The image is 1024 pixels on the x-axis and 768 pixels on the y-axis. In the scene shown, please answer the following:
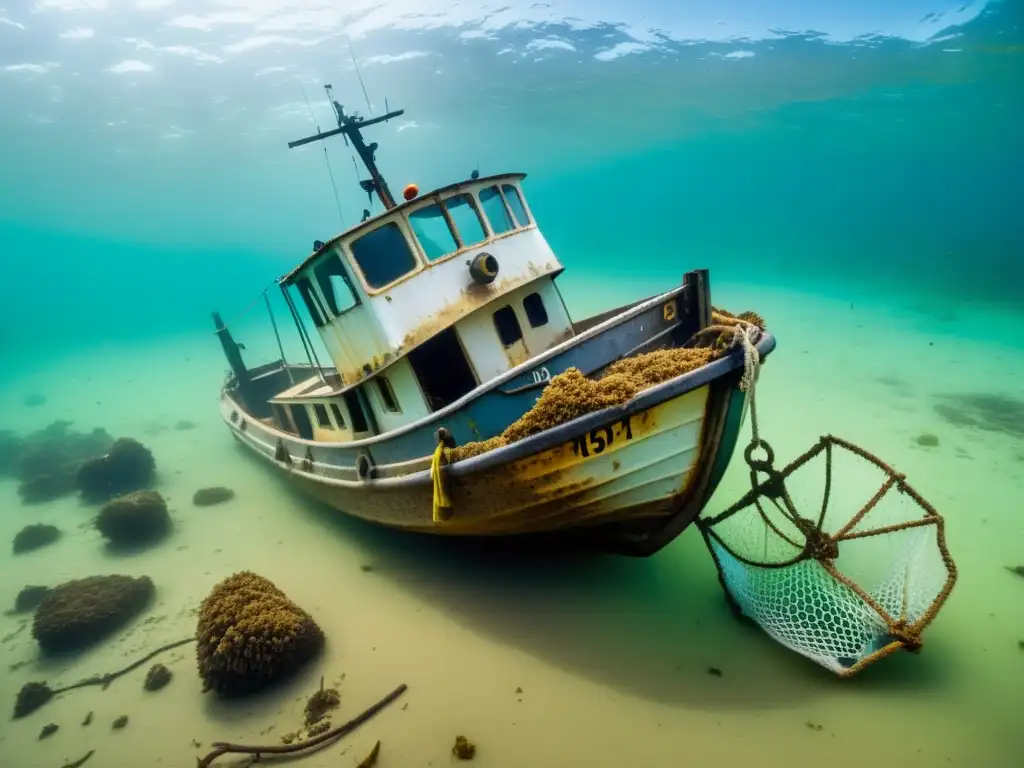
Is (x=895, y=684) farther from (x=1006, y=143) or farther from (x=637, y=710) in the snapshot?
(x=1006, y=143)

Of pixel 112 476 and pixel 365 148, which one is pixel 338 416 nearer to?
pixel 365 148

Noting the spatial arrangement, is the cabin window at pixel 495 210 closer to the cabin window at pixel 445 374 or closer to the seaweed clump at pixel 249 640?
the cabin window at pixel 445 374

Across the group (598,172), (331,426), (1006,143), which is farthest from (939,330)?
(598,172)

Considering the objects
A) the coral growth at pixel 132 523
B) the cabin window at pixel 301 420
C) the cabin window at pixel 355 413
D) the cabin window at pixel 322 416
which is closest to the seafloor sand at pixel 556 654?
the coral growth at pixel 132 523

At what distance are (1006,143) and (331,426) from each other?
10462 centimetres

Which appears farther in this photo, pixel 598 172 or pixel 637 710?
pixel 598 172

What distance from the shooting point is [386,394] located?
613cm

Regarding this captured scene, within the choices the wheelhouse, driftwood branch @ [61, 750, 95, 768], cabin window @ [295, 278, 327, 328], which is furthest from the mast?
driftwood branch @ [61, 750, 95, 768]

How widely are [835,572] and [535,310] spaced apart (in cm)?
447

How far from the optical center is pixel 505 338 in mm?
6316

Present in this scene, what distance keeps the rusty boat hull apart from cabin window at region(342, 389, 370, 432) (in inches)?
66.4

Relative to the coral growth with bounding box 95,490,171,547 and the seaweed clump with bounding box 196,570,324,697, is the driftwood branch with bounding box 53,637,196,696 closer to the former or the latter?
the seaweed clump with bounding box 196,570,324,697

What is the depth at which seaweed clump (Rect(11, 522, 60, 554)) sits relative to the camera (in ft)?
29.8

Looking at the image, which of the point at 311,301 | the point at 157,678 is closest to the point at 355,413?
the point at 311,301
